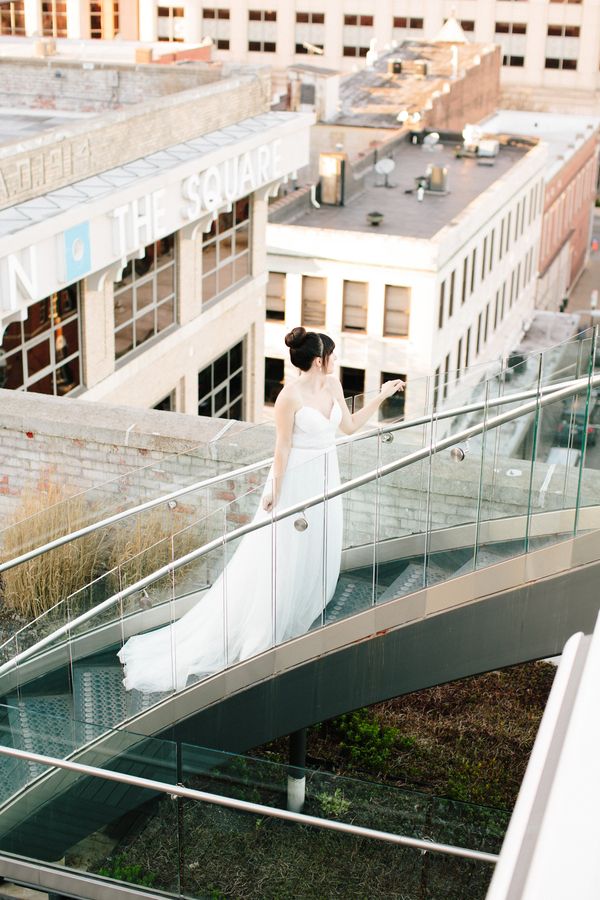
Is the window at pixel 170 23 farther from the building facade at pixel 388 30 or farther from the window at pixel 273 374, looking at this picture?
the window at pixel 273 374

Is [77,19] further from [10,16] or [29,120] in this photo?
[29,120]

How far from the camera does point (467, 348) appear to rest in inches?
1929

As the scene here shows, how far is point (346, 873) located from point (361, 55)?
308ft

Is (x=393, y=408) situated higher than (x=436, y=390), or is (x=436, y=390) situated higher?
(x=436, y=390)

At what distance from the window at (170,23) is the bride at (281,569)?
9459 centimetres

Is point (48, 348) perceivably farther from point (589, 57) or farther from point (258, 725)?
point (589, 57)

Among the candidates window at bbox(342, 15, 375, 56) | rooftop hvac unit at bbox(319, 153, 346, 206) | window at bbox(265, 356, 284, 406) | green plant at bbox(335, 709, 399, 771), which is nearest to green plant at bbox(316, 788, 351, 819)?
green plant at bbox(335, 709, 399, 771)

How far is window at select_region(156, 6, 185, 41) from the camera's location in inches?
3831

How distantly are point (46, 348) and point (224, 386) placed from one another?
337 inches

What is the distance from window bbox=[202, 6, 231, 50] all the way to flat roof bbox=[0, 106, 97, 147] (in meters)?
72.1

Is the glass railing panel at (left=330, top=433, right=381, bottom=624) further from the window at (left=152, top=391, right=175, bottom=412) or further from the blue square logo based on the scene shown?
the window at (left=152, top=391, right=175, bottom=412)

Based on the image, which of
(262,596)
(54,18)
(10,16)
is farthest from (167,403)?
(54,18)

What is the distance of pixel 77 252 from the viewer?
1942 cm

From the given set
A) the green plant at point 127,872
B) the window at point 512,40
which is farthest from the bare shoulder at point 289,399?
the window at point 512,40
